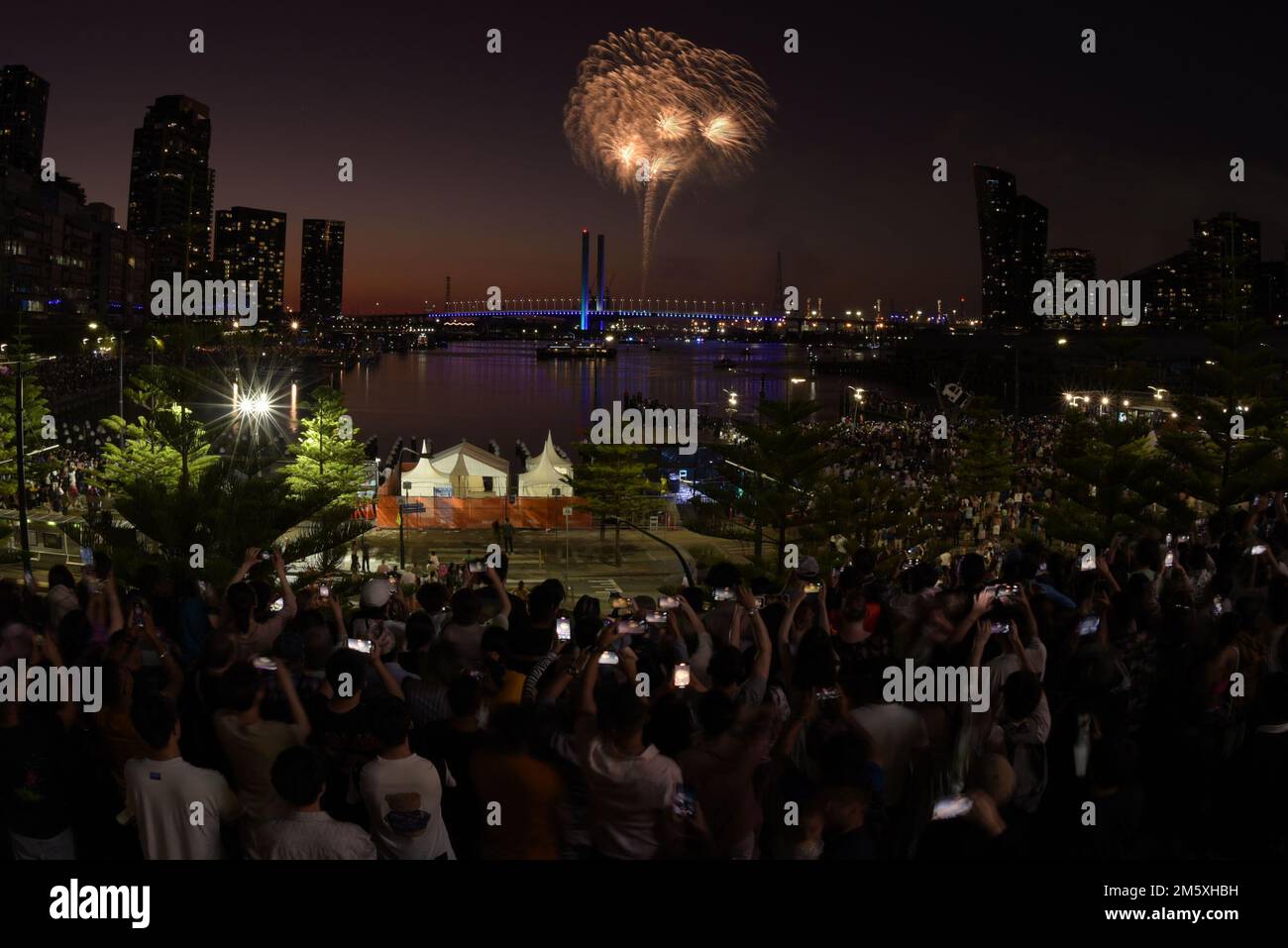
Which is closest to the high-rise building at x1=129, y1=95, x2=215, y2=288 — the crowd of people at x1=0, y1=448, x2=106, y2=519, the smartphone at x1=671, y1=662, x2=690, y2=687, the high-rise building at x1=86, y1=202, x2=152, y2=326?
the high-rise building at x1=86, y1=202, x2=152, y2=326

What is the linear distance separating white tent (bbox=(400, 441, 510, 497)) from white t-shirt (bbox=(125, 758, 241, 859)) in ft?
80.2

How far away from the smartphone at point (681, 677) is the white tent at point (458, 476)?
77.7ft

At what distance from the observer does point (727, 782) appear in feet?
11.3

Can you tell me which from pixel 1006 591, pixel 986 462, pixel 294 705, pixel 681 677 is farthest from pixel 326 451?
pixel 294 705

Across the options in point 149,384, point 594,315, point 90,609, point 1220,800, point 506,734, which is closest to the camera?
point 506,734

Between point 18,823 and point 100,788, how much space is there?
38cm

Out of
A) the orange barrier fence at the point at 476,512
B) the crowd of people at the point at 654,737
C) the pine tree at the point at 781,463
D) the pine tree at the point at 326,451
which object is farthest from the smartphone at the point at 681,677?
the pine tree at the point at 326,451

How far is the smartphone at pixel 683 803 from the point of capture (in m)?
3.33

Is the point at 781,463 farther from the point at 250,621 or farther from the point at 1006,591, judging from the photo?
the point at 250,621

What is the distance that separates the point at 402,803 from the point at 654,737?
92 cm

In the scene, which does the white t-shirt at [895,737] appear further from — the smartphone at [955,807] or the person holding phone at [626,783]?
the person holding phone at [626,783]

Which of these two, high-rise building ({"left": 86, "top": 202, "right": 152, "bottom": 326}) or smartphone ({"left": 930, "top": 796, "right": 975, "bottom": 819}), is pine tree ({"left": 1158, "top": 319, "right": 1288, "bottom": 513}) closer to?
smartphone ({"left": 930, "top": 796, "right": 975, "bottom": 819})
